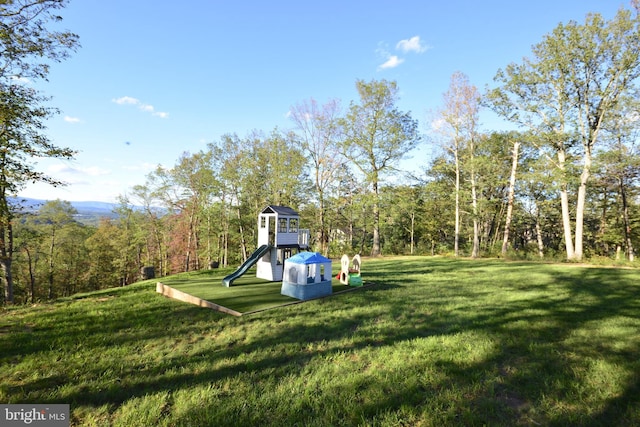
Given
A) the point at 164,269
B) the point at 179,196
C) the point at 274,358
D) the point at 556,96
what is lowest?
the point at 164,269

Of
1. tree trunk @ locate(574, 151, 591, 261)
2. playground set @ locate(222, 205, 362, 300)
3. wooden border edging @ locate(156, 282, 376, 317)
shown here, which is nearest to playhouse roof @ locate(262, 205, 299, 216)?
playground set @ locate(222, 205, 362, 300)

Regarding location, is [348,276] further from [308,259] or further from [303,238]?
[308,259]

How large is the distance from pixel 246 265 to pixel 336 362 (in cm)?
803

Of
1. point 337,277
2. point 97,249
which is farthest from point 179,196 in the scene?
point 337,277

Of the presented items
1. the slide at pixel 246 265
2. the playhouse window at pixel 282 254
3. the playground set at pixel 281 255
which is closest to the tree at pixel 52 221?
the slide at pixel 246 265

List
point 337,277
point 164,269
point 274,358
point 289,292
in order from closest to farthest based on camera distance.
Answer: point 274,358 → point 289,292 → point 337,277 → point 164,269

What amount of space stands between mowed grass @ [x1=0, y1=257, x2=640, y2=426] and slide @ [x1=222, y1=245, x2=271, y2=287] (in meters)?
2.73

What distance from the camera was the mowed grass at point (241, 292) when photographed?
9.07m

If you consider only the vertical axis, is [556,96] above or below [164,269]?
above

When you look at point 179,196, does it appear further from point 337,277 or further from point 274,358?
point 274,358

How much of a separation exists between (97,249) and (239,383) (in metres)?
44.3

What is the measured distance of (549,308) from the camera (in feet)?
27.2

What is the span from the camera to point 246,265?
40.4 ft

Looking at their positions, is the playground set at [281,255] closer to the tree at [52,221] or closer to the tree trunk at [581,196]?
the tree trunk at [581,196]
